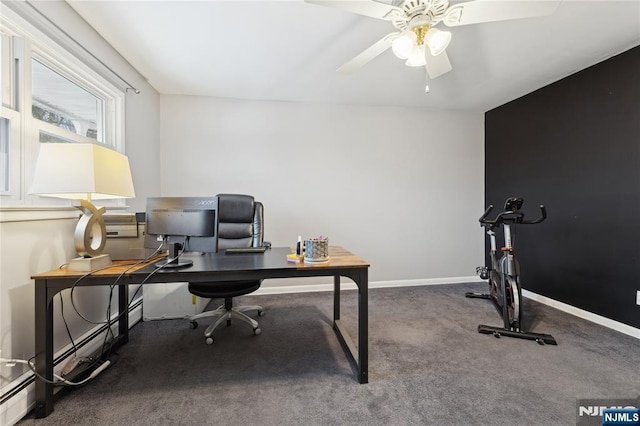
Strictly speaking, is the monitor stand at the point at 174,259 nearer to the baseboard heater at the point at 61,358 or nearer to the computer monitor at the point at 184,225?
the computer monitor at the point at 184,225

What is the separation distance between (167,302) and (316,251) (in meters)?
1.77

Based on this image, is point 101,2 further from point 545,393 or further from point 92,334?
point 545,393

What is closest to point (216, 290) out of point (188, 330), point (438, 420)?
point (188, 330)

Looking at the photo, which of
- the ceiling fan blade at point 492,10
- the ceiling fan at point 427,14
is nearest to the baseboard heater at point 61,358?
the ceiling fan at point 427,14

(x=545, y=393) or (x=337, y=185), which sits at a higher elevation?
(x=337, y=185)

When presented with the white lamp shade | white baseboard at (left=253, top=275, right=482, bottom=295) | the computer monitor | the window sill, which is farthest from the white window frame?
white baseboard at (left=253, top=275, right=482, bottom=295)

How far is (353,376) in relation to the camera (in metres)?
1.70

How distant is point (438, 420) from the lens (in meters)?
1.36

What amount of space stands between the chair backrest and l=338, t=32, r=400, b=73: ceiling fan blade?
1394mm

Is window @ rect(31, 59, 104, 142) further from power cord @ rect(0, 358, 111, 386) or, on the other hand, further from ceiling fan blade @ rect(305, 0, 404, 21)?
ceiling fan blade @ rect(305, 0, 404, 21)

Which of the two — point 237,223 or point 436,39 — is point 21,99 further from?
point 436,39

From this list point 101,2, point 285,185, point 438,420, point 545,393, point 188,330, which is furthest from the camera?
point 285,185

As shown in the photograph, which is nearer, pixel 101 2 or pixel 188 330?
pixel 101 2

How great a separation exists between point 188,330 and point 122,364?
547mm
